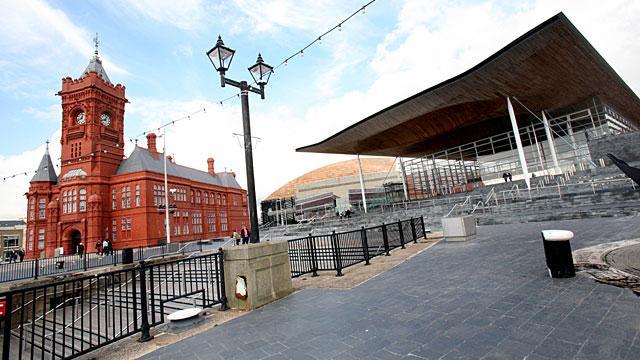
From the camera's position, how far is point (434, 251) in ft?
34.4

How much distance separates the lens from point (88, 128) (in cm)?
4034

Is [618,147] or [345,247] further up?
[618,147]

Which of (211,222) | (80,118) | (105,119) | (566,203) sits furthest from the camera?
(211,222)

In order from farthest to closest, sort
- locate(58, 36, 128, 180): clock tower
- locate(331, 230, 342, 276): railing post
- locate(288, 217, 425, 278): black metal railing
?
locate(58, 36, 128, 180): clock tower < locate(288, 217, 425, 278): black metal railing < locate(331, 230, 342, 276): railing post

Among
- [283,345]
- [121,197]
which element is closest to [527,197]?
[283,345]

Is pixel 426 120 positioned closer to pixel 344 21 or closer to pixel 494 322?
pixel 344 21

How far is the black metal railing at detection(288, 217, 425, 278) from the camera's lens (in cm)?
917

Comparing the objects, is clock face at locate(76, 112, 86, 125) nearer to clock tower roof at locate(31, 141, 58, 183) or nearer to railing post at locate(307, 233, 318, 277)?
clock tower roof at locate(31, 141, 58, 183)

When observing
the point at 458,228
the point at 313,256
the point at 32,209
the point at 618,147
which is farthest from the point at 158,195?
the point at 618,147

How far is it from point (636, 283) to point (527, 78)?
2062 cm

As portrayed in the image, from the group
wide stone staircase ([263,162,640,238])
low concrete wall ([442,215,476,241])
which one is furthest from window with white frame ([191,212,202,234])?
low concrete wall ([442,215,476,241])

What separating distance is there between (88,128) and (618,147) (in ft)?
189

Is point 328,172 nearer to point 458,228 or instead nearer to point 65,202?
point 65,202

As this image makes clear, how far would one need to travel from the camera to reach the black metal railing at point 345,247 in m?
9.17
